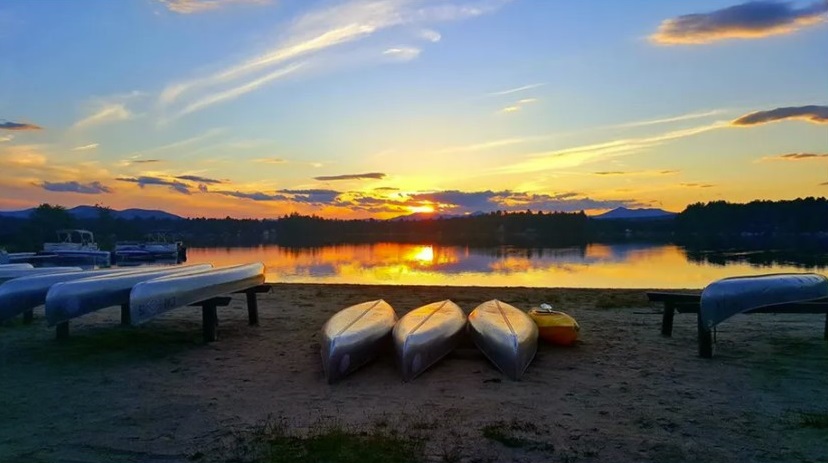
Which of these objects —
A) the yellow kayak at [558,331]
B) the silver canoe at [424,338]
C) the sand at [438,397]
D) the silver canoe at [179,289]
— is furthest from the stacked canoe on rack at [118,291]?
the yellow kayak at [558,331]

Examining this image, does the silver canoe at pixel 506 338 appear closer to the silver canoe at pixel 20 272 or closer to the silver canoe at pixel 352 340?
the silver canoe at pixel 352 340

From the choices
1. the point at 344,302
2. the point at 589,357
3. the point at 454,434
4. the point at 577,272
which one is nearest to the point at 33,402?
the point at 454,434

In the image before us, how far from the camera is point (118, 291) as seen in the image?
7133mm

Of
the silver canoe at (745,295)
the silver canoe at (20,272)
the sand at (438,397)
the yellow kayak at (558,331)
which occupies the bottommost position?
the sand at (438,397)

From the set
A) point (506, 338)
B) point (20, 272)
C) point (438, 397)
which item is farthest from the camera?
point (20, 272)

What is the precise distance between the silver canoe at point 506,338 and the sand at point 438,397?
129 millimetres

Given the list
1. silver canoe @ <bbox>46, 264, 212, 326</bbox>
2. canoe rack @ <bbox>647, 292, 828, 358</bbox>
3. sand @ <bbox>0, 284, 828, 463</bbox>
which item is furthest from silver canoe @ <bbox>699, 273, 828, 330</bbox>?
silver canoe @ <bbox>46, 264, 212, 326</bbox>

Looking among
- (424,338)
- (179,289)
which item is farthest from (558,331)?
(179,289)

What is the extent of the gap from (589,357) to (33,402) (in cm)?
541

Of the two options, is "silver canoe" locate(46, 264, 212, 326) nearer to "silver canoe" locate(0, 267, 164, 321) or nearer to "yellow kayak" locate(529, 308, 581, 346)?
"silver canoe" locate(0, 267, 164, 321)

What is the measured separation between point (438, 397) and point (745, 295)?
3.68m

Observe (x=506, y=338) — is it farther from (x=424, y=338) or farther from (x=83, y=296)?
(x=83, y=296)

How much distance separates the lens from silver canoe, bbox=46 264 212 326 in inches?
259

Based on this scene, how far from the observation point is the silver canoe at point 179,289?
Result: 645 cm
